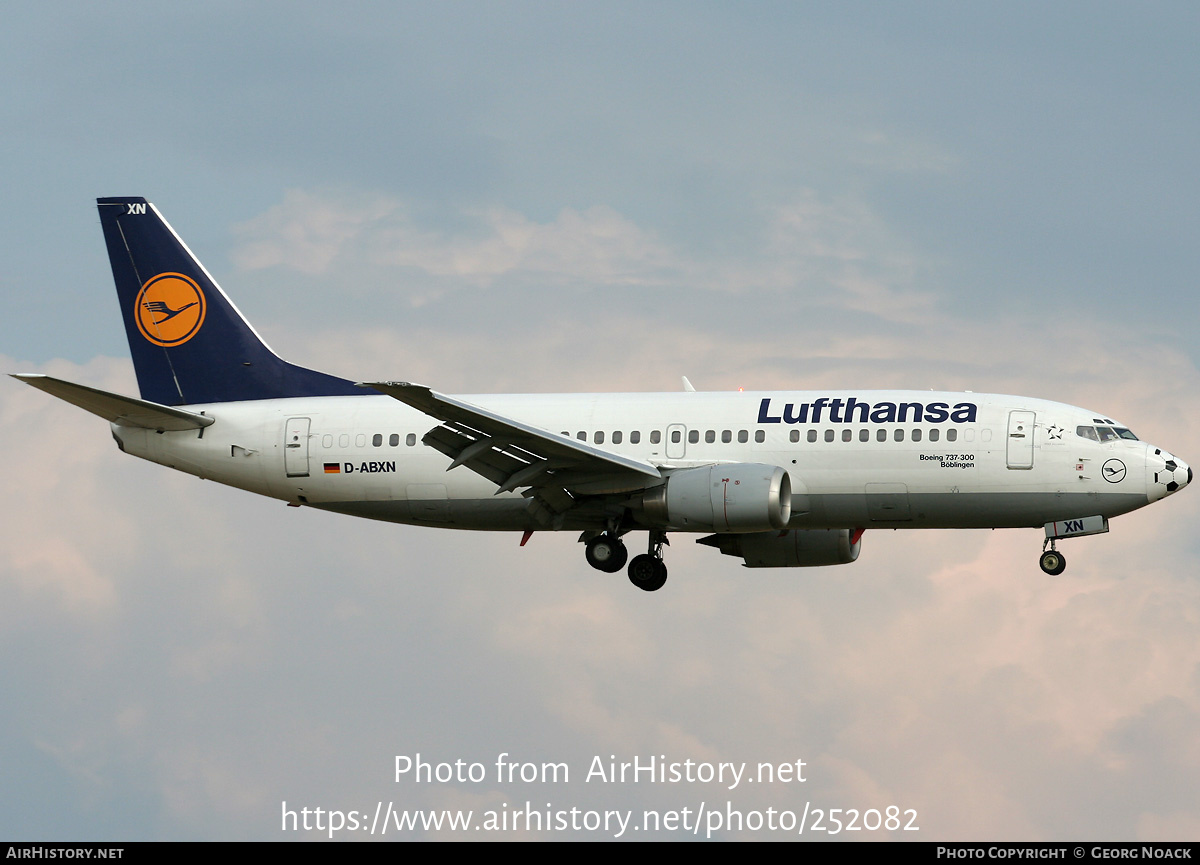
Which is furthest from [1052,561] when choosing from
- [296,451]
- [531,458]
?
[296,451]

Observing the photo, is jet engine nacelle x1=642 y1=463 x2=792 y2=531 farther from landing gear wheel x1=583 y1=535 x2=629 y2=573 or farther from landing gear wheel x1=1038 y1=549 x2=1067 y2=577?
landing gear wheel x1=1038 y1=549 x2=1067 y2=577

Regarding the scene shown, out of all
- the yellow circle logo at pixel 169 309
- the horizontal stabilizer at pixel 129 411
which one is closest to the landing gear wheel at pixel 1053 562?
the horizontal stabilizer at pixel 129 411

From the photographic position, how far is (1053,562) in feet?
117

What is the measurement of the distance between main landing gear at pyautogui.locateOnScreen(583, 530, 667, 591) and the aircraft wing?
1.65 m

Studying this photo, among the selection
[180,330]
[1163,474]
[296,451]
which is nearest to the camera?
[1163,474]

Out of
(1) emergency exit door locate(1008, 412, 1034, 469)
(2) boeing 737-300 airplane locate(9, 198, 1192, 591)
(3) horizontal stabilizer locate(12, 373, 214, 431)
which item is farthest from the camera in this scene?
(3) horizontal stabilizer locate(12, 373, 214, 431)

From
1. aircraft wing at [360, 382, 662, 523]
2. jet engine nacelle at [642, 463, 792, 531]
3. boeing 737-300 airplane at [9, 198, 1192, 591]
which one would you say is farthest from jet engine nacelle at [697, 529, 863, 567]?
aircraft wing at [360, 382, 662, 523]

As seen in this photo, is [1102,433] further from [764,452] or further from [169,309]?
[169,309]

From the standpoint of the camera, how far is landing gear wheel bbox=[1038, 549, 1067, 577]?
3569 centimetres

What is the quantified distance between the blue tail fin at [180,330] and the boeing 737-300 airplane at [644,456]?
0.08 m

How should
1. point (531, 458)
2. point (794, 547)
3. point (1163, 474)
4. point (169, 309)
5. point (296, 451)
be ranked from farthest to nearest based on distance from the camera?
point (169, 309) → point (794, 547) → point (296, 451) → point (531, 458) → point (1163, 474)

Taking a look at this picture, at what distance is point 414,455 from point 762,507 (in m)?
9.53

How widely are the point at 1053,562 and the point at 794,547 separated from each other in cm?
711

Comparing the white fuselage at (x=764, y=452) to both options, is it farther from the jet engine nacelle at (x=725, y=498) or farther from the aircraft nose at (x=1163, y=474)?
the jet engine nacelle at (x=725, y=498)
